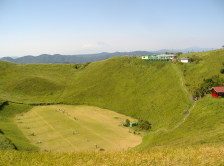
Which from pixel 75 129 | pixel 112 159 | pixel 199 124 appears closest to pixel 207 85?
pixel 199 124

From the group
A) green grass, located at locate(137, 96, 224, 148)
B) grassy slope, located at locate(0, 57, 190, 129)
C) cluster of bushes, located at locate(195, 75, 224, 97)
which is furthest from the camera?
grassy slope, located at locate(0, 57, 190, 129)

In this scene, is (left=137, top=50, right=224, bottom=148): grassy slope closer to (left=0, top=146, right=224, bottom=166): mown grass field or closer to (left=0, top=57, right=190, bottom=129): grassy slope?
(left=0, top=57, right=190, bottom=129): grassy slope

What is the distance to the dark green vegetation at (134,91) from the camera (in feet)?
154

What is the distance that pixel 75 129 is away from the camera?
186ft

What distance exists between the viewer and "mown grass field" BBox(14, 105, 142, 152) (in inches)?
1844

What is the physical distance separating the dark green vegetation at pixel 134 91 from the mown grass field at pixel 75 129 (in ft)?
11.4

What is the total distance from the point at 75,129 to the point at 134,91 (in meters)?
34.4

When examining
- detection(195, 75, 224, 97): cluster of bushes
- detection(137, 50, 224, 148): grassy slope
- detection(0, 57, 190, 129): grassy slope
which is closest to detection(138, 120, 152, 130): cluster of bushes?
detection(0, 57, 190, 129): grassy slope

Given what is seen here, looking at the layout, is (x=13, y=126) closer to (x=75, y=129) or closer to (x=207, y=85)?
(x=75, y=129)

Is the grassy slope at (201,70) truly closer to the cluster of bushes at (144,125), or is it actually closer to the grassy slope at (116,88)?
the grassy slope at (116,88)

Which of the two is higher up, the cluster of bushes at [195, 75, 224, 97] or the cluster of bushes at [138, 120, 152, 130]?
the cluster of bushes at [195, 75, 224, 97]

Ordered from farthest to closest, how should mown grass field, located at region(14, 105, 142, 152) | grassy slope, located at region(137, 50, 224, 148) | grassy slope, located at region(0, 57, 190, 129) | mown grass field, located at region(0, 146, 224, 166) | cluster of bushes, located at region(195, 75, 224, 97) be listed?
1. grassy slope, located at region(0, 57, 190, 129)
2. cluster of bushes, located at region(195, 75, 224, 97)
3. mown grass field, located at region(14, 105, 142, 152)
4. grassy slope, located at region(137, 50, 224, 148)
5. mown grass field, located at region(0, 146, 224, 166)

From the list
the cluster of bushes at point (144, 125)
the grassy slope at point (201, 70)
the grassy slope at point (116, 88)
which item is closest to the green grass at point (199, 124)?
the grassy slope at point (116, 88)

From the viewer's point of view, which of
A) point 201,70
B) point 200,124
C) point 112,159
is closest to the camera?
point 112,159
